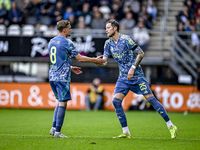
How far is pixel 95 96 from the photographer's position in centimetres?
1902

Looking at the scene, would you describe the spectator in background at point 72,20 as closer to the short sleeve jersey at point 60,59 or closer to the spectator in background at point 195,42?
the spectator in background at point 195,42

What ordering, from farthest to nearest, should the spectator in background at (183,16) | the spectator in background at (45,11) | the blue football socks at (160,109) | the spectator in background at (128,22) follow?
the spectator in background at (45,11) < the spectator in background at (183,16) < the spectator in background at (128,22) < the blue football socks at (160,109)

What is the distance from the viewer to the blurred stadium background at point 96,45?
62.2ft

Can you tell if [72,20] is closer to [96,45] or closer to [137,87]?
[96,45]

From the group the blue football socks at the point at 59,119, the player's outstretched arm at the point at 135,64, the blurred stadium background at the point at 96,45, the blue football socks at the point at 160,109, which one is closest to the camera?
the blue football socks at the point at 59,119

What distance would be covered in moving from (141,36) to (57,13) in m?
4.90

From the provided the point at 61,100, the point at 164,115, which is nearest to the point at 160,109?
the point at 164,115

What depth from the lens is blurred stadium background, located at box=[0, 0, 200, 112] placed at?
1895cm

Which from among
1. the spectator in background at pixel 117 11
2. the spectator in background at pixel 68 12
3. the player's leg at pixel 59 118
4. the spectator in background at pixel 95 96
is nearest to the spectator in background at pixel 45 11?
the spectator in background at pixel 68 12

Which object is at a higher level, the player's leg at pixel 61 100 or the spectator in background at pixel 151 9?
the spectator in background at pixel 151 9

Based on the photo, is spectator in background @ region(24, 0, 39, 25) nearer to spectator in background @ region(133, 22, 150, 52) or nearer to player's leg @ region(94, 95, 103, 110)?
spectator in background @ region(133, 22, 150, 52)

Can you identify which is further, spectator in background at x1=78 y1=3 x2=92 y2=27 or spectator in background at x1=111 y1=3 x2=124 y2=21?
spectator in background at x1=111 y1=3 x2=124 y2=21

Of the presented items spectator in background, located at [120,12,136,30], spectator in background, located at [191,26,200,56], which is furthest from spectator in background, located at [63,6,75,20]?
spectator in background, located at [191,26,200,56]

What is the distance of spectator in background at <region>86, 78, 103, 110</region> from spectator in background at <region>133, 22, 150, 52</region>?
2667 mm
